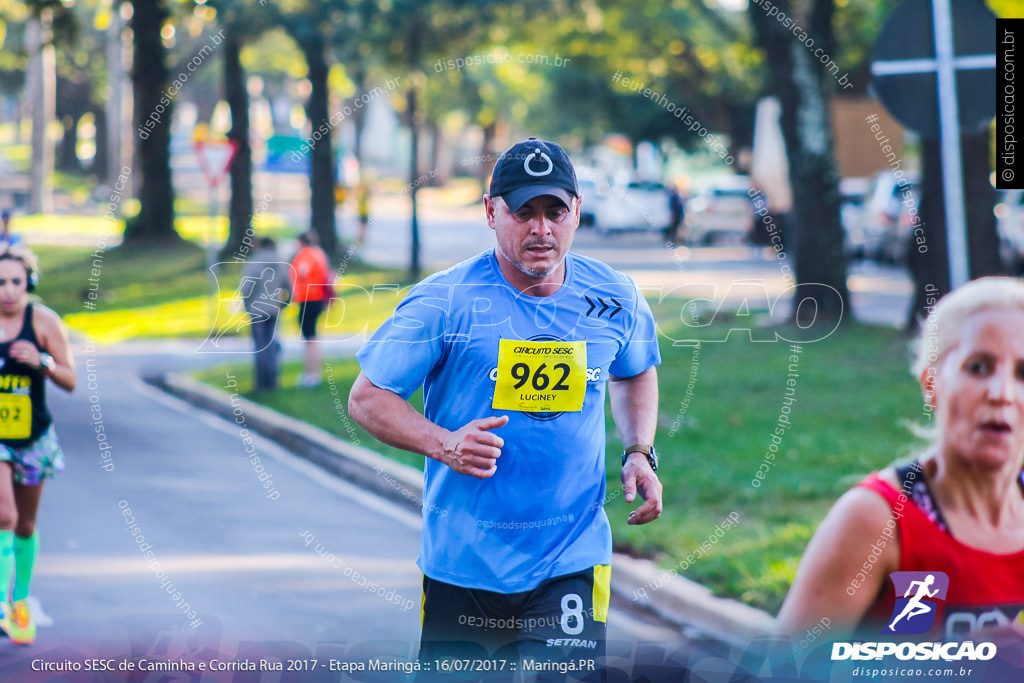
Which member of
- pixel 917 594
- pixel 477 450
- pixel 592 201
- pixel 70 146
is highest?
pixel 70 146

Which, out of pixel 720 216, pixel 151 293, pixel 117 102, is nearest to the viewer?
pixel 151 293

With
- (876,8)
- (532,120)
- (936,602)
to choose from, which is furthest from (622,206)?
(936,602)

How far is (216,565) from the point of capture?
7812 millimetres

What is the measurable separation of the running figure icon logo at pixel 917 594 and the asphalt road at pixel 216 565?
3.20m

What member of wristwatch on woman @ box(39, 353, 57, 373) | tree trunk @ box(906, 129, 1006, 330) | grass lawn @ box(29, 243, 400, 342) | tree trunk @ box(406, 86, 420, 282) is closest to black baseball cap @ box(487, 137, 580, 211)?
wristwatch on woman @ box(39, 353, 57, 373)

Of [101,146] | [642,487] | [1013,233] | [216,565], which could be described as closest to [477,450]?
[642,487]

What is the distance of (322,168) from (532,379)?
78.4 feet

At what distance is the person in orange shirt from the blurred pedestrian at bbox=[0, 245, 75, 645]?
736 cm

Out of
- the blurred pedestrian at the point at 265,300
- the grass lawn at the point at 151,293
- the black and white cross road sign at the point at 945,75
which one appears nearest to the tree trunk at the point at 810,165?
the grass lawn at the point at 151,293

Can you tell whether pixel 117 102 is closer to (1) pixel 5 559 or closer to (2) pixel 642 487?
(1) pixel 5 559

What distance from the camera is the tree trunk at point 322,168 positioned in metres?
26.5

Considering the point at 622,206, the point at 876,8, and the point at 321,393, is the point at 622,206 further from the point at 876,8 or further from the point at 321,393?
the point at 321,393

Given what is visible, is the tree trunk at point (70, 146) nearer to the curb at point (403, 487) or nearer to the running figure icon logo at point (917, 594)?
the curb at point (403, 487)

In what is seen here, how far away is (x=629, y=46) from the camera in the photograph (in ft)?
114
